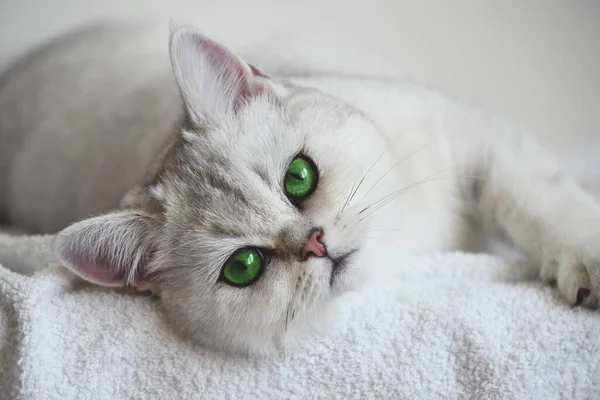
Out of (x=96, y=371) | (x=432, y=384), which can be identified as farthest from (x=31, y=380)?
(x=432, y=384)

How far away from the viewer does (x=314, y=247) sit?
0.90m

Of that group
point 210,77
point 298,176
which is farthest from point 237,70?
point 298,176

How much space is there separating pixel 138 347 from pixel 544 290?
2.43 feet

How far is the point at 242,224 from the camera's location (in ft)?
3.09

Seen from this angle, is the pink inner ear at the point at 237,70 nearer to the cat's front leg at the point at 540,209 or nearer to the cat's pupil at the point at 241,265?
the cat's pupil at the point at 241,265

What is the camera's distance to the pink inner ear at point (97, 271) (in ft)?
3.20

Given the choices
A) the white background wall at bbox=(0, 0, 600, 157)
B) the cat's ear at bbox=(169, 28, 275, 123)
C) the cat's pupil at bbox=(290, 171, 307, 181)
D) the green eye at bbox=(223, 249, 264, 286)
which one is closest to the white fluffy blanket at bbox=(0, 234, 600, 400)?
the green eye at bbox=(223, 249, 264, 286)

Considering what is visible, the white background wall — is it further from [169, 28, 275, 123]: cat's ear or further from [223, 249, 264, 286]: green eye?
[223, 249, 264, 286]: green eye

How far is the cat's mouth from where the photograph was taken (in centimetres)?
94

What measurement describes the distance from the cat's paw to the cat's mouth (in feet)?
1.23

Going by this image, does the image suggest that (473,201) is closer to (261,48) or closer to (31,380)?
(261,48)

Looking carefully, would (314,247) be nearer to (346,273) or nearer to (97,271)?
(346,273)

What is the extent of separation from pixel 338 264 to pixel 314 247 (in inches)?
2.8

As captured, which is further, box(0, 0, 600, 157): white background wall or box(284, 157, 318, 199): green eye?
box(0, 0, 600, 157): white background wall
